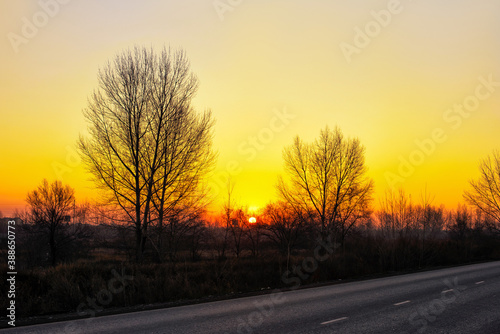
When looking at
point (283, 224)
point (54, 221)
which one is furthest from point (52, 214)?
point (283, 224)

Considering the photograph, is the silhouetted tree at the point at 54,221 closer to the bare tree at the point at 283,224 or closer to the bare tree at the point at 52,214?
the bare tree at the point at 52,214

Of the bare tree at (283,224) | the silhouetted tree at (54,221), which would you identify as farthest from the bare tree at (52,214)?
the bare tree at (283,224)

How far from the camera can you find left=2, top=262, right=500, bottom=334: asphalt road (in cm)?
741

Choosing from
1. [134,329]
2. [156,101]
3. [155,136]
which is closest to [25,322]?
[134,329]

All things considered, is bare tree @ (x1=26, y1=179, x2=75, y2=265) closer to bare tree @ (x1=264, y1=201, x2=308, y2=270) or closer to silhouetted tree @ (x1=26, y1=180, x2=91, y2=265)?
silhouetted tree @ (x1=26, y1=180, x2=91, y2=265)

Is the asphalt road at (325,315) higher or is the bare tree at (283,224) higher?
the bare tree at (283,224)

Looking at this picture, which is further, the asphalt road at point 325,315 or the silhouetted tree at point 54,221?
the silhouetted tree at point 54,221

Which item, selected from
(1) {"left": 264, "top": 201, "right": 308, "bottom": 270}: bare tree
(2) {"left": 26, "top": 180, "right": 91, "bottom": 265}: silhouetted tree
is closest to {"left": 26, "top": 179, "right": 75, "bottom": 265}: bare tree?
(2) {"left": 26, "top": 180, "right": 91, "bottom": 265}: silhouetted tree

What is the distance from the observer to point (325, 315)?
848 cm

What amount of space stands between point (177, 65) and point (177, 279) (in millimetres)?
12262

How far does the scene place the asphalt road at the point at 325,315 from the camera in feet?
24.3

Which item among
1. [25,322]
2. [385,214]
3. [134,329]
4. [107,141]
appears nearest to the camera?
[134,329]

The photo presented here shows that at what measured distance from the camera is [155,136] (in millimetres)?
18453

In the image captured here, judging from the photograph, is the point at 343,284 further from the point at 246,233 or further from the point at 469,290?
the point at 246,233
